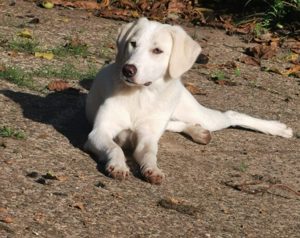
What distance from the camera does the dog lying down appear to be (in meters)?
6.65

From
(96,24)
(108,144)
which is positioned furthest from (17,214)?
(96,24)

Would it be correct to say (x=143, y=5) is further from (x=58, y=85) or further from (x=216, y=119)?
(x=216, y=119)

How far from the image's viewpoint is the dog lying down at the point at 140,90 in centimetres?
665

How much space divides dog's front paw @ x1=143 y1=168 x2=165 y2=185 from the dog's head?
74cm

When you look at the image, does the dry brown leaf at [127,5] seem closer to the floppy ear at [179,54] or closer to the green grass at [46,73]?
the green grass at [46,73]

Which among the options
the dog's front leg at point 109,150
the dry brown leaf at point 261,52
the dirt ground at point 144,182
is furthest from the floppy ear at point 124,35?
the dry brown leaf at point 261,52

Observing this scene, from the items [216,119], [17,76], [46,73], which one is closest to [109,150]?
[216,119]

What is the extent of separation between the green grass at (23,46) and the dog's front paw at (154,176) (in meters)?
3.44

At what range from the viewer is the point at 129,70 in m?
6.59

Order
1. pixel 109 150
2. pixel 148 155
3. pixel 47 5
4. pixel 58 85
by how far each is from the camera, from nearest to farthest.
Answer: pixel 109 150 < pixel 148 155 < pixel 58 85 < pixel 47 5

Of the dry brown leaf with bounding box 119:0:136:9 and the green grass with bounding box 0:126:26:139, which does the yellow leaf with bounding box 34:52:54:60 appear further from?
the dry brown leaf with bounding box 119:0:136:9

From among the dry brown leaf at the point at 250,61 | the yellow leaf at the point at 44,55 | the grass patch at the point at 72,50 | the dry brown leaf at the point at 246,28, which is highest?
the yellow leaf at the point at 44,55

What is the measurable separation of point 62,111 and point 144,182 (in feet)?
5.47

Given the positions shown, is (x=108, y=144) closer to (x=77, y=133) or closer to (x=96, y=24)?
(x=77, y=133)
